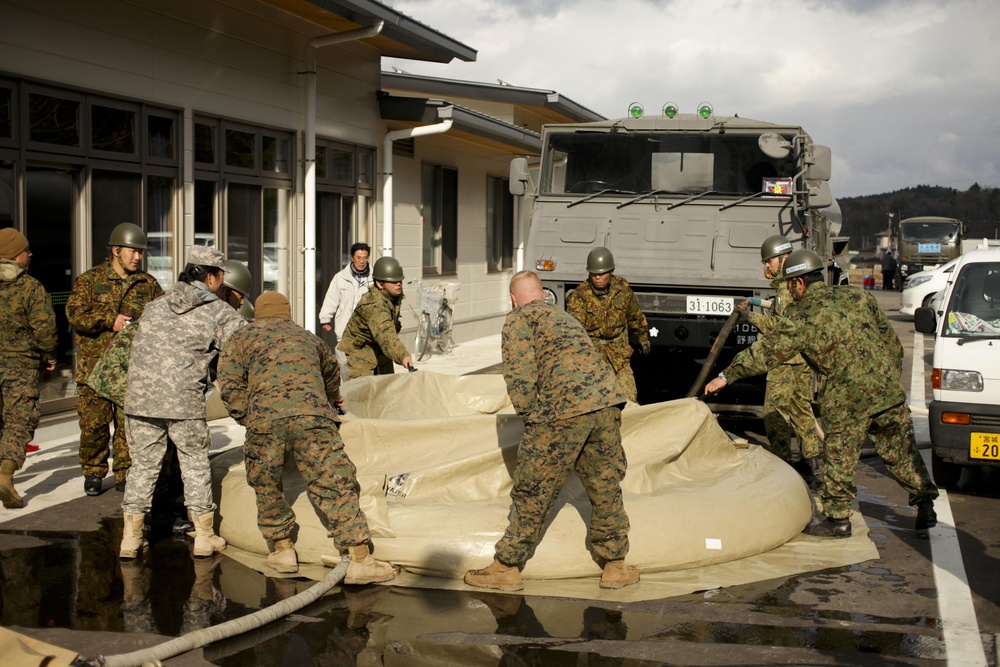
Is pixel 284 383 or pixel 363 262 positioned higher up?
pixel 363 262

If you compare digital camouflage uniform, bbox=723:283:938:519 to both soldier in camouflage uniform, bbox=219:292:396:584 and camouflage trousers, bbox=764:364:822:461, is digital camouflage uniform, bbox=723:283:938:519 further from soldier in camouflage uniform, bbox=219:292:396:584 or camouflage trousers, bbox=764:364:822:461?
soldier in camouflage uniform, bbox=219:292:396:584

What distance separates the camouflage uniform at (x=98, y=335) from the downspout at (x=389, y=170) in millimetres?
7618

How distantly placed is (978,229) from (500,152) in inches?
2642

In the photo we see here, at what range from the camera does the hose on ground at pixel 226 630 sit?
4.11m

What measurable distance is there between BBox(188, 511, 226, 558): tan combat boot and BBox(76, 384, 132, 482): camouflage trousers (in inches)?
56.0

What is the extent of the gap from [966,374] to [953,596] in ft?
7.86

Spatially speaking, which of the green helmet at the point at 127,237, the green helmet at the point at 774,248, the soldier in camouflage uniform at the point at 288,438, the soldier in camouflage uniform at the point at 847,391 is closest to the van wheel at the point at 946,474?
the soldier in camouflage uniform at the point at 847,391

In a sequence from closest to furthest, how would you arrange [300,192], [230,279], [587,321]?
1. [230,279]
2. [587,321]
3. [300,192]

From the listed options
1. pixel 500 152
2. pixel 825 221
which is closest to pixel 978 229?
pixel 500 152

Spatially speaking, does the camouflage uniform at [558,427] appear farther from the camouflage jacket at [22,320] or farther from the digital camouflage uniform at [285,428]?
the camouflage jacket at [22,320]

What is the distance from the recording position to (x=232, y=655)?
15.0 ft

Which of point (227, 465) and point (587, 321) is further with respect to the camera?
point (587, 321)

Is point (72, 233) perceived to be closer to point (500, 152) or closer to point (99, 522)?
point (99, 522)

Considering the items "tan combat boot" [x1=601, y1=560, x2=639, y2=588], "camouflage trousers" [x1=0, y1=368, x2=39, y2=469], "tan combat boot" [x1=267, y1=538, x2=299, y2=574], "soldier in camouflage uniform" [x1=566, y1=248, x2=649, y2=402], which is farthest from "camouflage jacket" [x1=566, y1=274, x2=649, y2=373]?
"camouflage trousers" [x1=0, y1=368, x2=39, y2=469]
